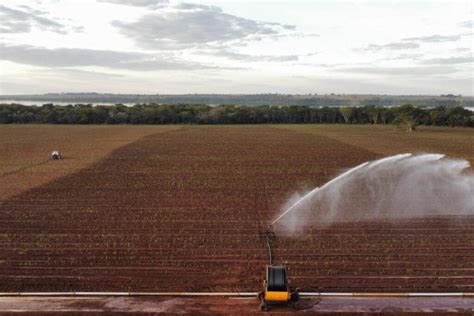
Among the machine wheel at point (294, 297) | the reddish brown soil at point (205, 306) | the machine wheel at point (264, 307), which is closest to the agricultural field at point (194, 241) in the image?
the reddish brown soil at point (205, 306)

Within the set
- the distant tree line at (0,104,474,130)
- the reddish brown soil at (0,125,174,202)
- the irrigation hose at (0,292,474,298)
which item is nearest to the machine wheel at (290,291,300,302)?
the irrigation hose at (0,292,474,298)

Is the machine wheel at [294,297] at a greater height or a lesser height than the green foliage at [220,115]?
lesser

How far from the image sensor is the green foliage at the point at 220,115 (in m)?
125

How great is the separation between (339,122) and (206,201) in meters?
122

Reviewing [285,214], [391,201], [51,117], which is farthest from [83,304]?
[51,117]

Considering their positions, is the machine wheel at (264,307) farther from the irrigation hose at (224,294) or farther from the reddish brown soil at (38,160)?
the reddish brown soil at (38,160)

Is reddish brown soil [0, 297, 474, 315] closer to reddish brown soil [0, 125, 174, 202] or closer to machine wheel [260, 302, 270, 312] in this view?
machine wheel [260, 302, 270, 312]

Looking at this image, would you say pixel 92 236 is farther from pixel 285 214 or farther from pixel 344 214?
pixel 344 214

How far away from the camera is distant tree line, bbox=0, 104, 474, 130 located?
12488cm

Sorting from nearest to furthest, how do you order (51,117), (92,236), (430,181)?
1. (92,236)
2. (430,181)
3. (51,117)

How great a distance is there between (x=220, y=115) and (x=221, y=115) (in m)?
0.32

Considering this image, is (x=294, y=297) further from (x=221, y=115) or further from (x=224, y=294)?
(x=221, y=115)

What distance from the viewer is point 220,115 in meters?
142

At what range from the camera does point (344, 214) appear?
29.2m
